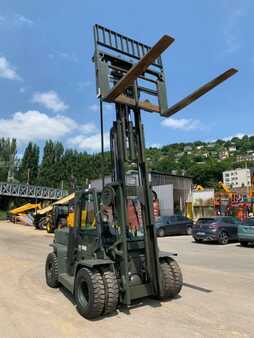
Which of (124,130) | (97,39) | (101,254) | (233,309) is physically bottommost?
(233,309)

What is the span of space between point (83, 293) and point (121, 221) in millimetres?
1438

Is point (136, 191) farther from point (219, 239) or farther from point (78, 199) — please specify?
point (219, 239)

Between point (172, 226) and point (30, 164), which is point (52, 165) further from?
point (172, 226)

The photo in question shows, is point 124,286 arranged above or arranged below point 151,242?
below

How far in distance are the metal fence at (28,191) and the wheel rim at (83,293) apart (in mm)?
53216

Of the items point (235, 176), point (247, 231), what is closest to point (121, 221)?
point (247, 231)

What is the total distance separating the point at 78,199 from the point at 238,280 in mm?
4691

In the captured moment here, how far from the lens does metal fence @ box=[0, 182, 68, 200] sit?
5603 centimetres

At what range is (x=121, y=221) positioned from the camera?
5.89 metres

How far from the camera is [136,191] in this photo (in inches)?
249

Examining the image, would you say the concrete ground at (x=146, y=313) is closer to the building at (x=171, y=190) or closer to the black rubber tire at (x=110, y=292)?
the black rubber tire at (x=110, y=292)

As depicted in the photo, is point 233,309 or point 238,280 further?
point 238,280

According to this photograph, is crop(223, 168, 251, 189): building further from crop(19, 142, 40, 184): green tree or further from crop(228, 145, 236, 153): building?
crop(228, 145, 236, 153): building

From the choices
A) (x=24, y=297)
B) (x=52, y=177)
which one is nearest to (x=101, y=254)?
(x=24, y=297)
